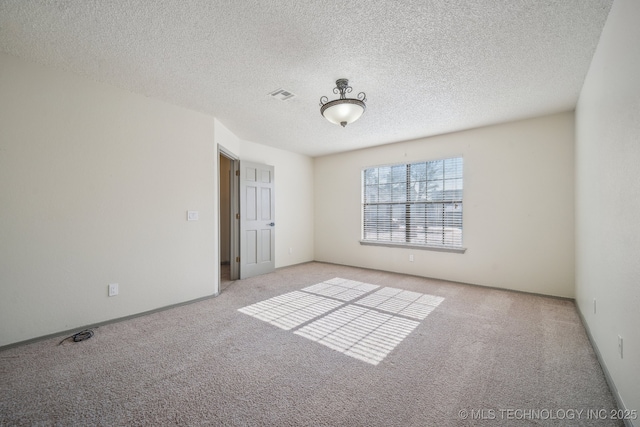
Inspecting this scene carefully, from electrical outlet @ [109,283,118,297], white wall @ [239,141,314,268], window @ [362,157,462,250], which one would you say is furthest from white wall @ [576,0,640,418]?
white wall @ [239,141,314,268]

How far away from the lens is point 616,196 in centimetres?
175

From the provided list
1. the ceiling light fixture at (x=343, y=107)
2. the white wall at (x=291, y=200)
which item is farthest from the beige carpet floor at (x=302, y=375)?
the white wall at (x=291, y=200)

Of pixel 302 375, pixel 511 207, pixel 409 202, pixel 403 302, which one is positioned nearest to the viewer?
pixel 302 375

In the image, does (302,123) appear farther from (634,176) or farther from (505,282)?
(505,282)

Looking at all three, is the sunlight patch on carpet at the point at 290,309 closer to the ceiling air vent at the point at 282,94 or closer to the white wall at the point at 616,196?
the white wall at the point at 616,196

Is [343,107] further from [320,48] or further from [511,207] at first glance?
[511,207]

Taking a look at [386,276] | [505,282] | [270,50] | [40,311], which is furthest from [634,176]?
[40,311]

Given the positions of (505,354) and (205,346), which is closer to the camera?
(505,354)

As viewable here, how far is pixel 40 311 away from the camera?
8.13 feet

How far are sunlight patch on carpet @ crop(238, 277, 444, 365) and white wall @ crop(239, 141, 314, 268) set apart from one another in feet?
5.72

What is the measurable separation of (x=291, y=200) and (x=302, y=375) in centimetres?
435

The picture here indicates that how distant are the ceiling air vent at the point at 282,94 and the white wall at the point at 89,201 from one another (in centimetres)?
125

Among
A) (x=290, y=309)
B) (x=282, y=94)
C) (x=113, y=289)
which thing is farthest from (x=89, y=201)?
(x=290, y=309)

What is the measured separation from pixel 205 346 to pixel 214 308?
102 centimetres
